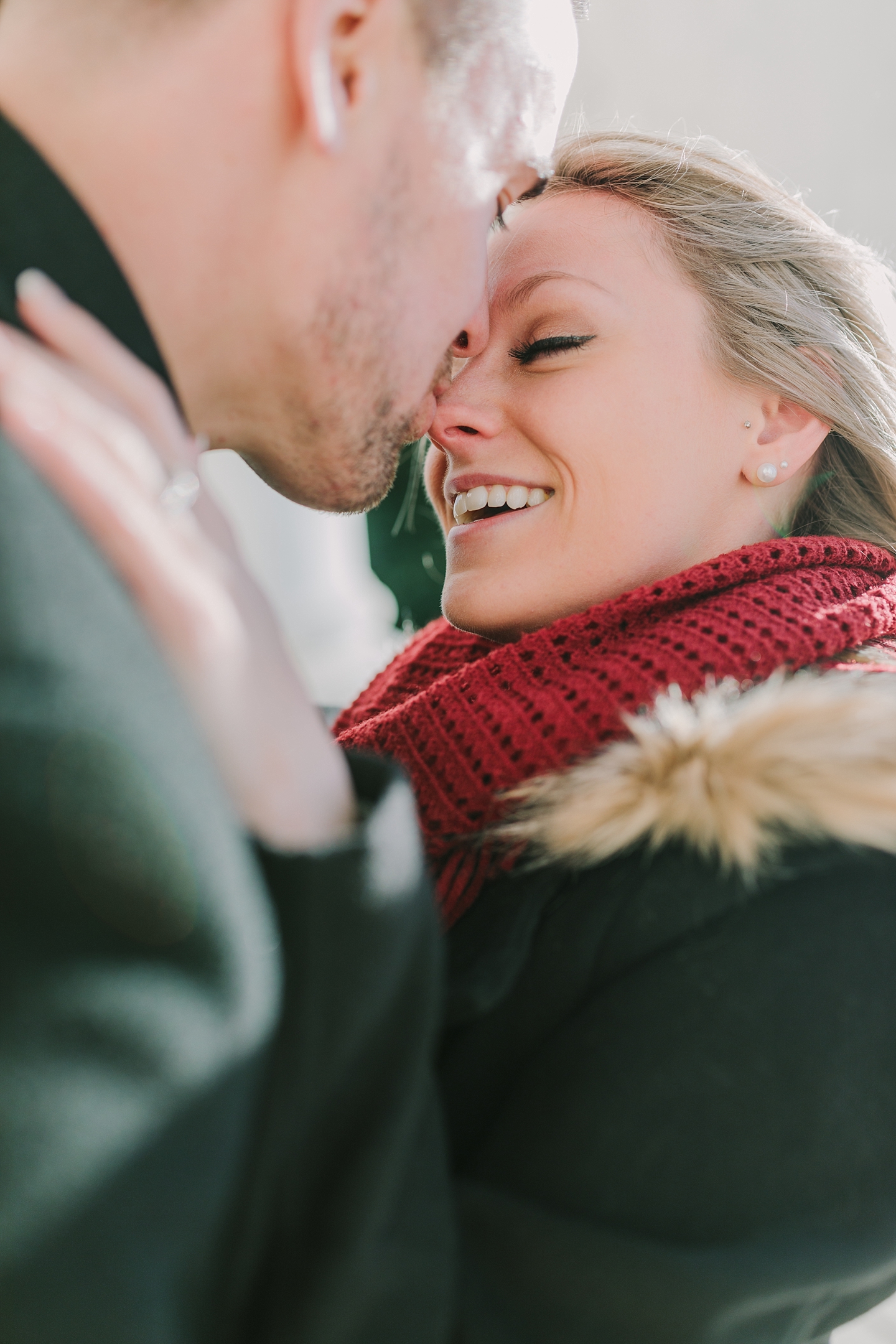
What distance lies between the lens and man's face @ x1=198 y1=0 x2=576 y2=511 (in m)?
0.95

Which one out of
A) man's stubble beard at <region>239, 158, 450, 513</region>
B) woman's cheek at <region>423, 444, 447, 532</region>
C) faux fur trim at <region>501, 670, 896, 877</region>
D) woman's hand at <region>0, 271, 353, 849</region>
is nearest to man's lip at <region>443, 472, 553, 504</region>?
woman's cheek at <region>423, 444, 447, 532</region>

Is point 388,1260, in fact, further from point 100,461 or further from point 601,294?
point 601,294

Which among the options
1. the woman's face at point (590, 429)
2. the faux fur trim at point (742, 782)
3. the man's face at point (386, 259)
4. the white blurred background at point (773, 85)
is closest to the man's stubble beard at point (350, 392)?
the man's face at point (386, 259)

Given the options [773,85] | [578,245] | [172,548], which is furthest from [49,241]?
[773,85]

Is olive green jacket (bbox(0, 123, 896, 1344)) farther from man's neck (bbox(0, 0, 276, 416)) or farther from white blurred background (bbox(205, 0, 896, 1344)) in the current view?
white blurred background (bbox(205, 0, 896, 1344))

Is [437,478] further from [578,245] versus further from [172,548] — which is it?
[172,548]

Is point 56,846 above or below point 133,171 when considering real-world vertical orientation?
below

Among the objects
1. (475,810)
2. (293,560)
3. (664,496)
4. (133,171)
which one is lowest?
(293,560)

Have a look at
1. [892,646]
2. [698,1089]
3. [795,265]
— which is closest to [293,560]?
[795,265]

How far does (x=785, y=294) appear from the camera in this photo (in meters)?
1.47

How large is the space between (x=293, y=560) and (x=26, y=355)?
412cm

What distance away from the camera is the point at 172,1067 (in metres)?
0.60

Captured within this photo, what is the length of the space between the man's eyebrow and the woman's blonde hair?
0.55 feet

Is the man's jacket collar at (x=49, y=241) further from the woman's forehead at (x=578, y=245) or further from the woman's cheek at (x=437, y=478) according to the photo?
the woman's cheek at (x=437, y=478)
